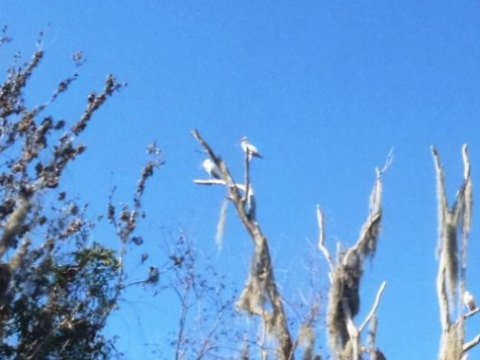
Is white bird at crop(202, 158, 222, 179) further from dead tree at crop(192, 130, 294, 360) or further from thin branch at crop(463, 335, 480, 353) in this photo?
thin branch at crop(463, 335, 480, 353)

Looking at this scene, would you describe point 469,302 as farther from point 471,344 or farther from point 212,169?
point 212,169

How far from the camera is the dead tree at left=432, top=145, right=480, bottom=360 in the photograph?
33.6ft

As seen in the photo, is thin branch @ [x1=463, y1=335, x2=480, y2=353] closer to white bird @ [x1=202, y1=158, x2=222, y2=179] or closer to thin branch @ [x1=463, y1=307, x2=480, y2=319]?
thin branch @ [x1=463, y1=307, x2=480, y2=319]

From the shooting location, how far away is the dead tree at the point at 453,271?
33.6 feet

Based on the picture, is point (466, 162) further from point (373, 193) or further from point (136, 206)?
point (136, 206)

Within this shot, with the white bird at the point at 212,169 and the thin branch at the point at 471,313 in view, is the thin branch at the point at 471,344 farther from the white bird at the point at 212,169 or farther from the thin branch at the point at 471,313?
the white bird at the point at 212,169

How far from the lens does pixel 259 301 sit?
11.4 m

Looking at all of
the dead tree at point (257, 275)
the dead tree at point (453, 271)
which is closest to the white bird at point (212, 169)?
the dead tree at point (257, 275)

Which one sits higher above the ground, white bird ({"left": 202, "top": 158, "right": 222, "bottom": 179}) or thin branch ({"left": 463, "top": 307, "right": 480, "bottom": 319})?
white bird ({"left": 202, "top": 158, "right": 222, "bottom": 179})

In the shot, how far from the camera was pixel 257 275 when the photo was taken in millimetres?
11617

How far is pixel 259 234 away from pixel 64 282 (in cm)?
277

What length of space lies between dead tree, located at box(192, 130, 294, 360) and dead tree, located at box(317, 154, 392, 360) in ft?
1.81

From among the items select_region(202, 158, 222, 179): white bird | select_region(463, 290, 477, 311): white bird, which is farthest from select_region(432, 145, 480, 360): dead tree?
select_region(202, 158, 222, 179): white bird

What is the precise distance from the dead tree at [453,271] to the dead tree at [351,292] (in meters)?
0.81
